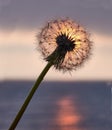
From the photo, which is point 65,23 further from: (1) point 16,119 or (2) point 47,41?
(1) point 16,119

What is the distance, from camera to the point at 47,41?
343cm

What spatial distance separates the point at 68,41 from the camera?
3314 mm

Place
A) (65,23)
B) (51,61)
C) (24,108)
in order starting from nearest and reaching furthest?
(24,108) → (51,61) → (65,23)

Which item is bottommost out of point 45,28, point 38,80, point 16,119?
point 16,119

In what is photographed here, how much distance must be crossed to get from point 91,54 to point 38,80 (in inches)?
45.7

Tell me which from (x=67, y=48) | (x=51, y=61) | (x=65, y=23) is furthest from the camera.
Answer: (x=65, y=23)

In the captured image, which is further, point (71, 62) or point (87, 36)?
point (87, 36)

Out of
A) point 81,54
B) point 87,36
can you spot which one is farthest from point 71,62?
point 87,36

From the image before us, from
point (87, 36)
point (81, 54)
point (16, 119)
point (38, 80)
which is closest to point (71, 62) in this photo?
point (81, 54)

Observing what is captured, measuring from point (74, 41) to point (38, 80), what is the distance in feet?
3.21

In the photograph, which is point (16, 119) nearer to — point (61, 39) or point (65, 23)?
point (61, 39)

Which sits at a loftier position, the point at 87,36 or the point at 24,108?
the point at 87,36

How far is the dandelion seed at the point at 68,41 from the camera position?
3.24m

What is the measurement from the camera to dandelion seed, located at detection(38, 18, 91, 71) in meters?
3.24
